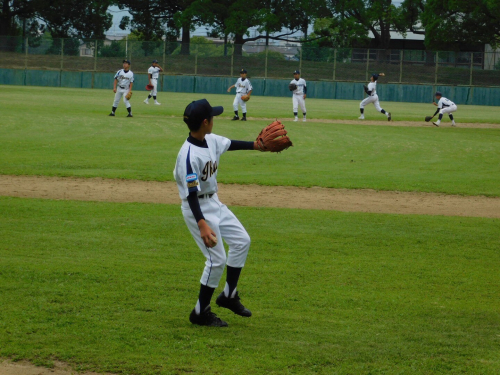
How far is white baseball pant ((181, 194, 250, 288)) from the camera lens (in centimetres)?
507

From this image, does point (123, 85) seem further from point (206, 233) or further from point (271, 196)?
point (206, 233)

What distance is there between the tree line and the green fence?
487cm

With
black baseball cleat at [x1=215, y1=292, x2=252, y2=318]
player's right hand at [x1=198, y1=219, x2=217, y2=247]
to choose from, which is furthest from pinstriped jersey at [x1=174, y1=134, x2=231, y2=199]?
black baseball cleat at [x1=215, y1=292, x2=252, y2=318]

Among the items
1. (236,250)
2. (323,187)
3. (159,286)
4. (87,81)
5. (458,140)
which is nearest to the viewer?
(236,250)

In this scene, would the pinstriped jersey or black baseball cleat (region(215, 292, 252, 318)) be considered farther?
black baseball cleat (region(215, 292, 252, 318))

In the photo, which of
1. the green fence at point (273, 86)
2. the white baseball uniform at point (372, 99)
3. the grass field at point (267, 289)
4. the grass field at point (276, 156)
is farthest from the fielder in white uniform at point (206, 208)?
the green fence at point (273, 86)

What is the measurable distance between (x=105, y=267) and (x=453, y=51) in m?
51.9

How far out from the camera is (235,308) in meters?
5.30

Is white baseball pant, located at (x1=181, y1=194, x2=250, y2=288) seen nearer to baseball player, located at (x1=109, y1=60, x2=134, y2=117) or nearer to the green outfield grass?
the green outfield grass

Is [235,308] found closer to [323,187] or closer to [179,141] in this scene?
[323,187]

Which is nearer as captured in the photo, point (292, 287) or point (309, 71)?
point (292, 287)

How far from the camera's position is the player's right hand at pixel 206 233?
15.7 feet

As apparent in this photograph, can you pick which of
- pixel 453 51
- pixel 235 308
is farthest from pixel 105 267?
pixel 453 51

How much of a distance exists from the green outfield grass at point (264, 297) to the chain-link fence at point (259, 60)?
4333 cm
